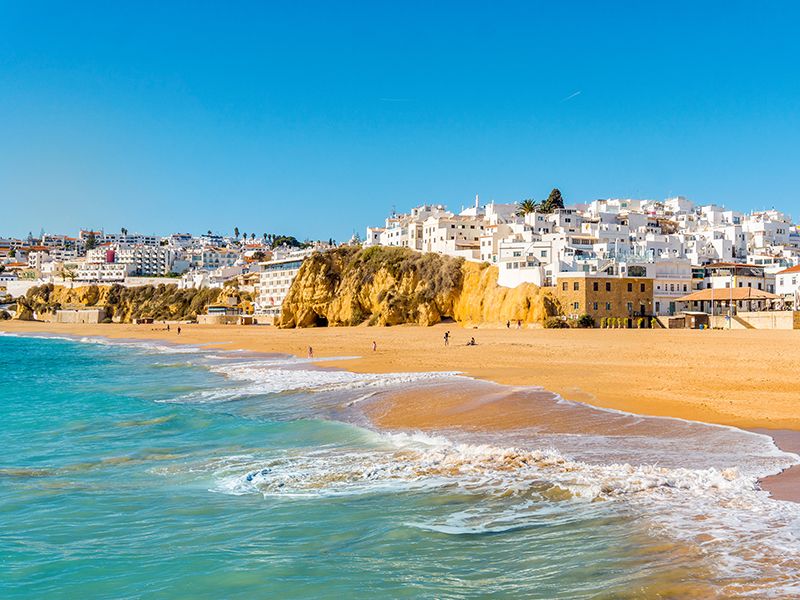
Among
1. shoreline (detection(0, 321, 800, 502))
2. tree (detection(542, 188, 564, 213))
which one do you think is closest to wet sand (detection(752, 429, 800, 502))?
shoreline (detection(0, 321, 800, 502))

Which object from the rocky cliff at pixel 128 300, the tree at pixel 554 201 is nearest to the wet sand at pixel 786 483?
the tree at pixel 554 201

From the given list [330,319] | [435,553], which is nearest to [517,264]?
[330,319]

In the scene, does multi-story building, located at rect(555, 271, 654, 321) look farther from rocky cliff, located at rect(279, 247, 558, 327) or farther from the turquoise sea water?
the turquoise sea water

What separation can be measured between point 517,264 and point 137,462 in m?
44.0

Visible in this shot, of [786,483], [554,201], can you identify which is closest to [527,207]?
[554,201]

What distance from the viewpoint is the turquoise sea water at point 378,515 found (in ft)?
21.1

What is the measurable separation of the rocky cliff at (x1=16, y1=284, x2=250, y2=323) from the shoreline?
186 ft

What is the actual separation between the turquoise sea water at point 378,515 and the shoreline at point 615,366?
53.8 inches

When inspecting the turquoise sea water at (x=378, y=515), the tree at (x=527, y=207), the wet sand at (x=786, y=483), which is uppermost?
the tree at (x=527, y=207)

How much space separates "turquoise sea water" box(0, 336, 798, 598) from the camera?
6.44m

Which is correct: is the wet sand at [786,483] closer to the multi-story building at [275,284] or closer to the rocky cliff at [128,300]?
the multi-story building at [275,284]

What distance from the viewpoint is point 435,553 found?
7125 mm

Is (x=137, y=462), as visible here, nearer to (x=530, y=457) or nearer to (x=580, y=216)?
(x=530, y=457)

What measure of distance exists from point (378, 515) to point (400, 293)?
53.1 metres
